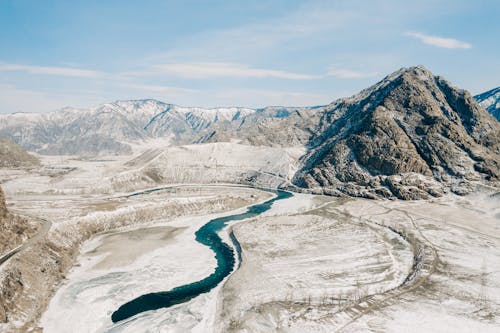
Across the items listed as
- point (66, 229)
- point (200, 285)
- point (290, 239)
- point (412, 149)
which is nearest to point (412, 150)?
point (412, 149)

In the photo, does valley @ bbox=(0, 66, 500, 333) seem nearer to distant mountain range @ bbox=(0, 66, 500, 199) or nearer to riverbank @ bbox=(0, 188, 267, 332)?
riverbank @ bbox=(0, 188, 267, 332)

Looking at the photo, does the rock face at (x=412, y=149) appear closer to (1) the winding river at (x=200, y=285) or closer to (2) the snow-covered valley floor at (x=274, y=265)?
(2) the snow-covered valley floor at (x=274, y=265)

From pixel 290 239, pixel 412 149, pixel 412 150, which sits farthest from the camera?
pixel 412 149

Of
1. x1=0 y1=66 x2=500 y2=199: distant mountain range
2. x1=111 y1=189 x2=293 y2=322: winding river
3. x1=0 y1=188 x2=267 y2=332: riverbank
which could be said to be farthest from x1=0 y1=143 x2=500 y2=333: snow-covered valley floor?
x1=0 y1=66 x2=500 y2=199: distant mountain range

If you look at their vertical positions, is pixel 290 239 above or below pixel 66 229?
above

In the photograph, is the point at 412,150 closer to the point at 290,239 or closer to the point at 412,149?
the point at 412,149
